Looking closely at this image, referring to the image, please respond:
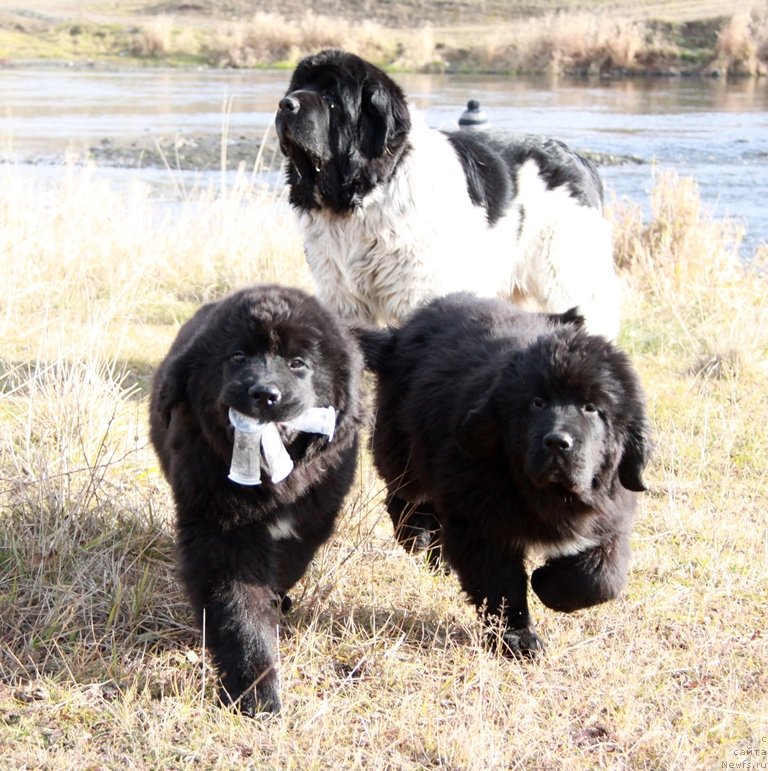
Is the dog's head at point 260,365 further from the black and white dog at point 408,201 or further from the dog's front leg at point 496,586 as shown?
the black and white dog at point 408,201

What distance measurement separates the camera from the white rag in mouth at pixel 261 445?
12.3 feet

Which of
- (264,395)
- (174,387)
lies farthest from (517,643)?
(174,387)

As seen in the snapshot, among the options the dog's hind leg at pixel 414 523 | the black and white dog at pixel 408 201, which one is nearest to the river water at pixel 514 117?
the black and white dog at pixel 408 201

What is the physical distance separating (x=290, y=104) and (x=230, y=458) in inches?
109

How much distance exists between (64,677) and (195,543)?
2.14ft

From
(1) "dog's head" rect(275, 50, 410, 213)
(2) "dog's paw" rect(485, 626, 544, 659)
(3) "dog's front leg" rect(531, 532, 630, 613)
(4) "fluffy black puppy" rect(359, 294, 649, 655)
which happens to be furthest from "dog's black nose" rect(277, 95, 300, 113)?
(2) "dog's paw" rect(485, 626, 544, 659)

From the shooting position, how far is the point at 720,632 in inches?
171

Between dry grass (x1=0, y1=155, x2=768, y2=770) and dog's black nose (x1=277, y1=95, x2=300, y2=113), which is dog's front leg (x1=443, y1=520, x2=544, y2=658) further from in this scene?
dog's black nose (x1=277, y1=95, x2=300, y2=113)

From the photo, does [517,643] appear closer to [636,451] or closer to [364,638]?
[364,638]

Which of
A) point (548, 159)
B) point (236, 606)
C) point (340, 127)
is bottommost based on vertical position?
point (236, 606)

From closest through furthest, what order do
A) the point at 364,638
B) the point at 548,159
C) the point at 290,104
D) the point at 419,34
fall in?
the point at 364,638 → the point at 290,104 → the point at 548,159 → the point at 419,34

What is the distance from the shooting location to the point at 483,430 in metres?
4.23

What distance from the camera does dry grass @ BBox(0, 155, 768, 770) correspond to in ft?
11.8

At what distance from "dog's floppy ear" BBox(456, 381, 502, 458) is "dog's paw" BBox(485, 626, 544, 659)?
64cm
